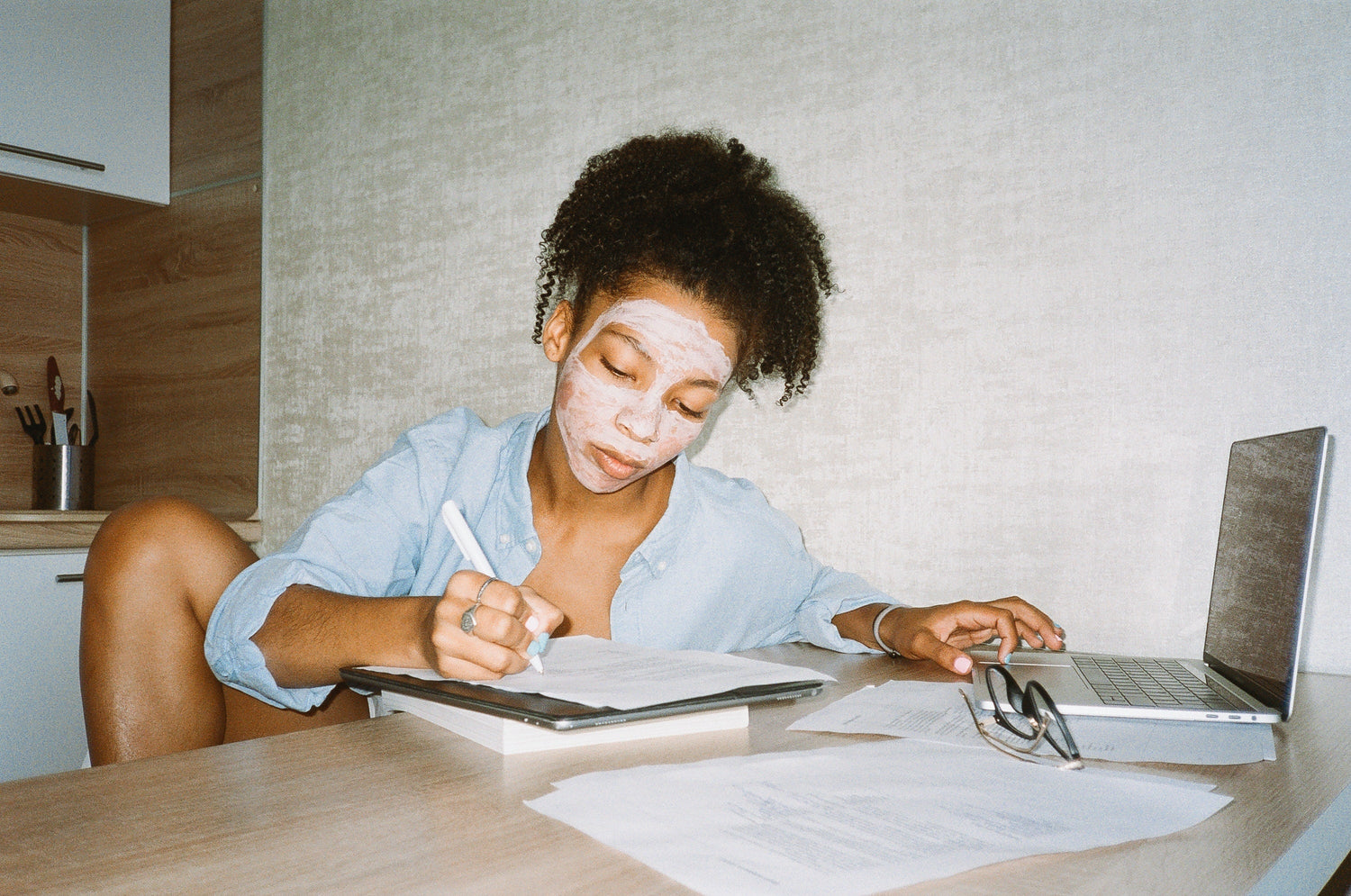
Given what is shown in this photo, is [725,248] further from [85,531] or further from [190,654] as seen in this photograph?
[85,531]

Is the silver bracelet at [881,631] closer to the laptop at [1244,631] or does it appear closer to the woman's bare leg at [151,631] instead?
the laptop at [1244,631]

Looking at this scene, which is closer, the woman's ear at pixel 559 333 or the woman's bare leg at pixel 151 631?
the woman's bare leg at pixel 151 631

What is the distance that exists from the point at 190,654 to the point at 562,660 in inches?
14.4

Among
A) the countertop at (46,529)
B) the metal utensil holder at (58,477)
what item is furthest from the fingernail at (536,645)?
the metal utensil holder at (58,477)

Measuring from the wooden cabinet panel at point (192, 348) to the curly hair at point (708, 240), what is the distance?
972mm

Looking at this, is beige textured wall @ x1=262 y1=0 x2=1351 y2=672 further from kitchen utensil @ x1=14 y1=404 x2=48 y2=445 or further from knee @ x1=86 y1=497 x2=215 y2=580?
kitchen utensil @ x1=14 y1=404 x2=48 y2=445

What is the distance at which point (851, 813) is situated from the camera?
45cm

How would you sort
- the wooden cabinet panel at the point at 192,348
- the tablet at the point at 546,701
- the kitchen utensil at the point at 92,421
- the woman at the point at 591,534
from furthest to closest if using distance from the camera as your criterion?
1. the kitchen utensil at the point at 92,421
2. the wooden cabinet panel at the point at 192,348
3. the woman at the point at 591,534
4. the tablet at the point at 546,701

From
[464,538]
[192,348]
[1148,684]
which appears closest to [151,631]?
[464,538]

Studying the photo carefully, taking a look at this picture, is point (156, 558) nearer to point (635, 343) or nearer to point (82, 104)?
point (635, 343)

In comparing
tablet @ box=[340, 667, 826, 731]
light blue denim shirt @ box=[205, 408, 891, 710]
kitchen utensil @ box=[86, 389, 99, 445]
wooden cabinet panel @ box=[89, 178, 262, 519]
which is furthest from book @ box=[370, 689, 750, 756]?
kitchen utensil @ box=[86, 389, 99, 445]

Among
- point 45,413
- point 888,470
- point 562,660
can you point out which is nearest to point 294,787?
point 562,660

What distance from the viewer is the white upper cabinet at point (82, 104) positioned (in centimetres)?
162

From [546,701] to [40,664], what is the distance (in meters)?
1.34
